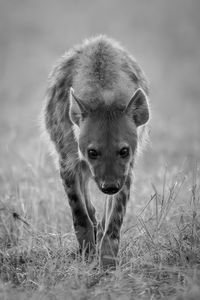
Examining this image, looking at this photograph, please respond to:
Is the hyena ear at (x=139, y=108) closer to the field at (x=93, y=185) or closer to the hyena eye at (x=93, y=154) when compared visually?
the hyena eye at (x=93, y=154)

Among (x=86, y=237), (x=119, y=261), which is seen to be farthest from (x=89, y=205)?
(x=119, y=261)

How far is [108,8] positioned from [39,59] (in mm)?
6177

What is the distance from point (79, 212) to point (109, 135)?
40.1 inches

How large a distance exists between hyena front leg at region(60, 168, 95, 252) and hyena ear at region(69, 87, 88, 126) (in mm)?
723

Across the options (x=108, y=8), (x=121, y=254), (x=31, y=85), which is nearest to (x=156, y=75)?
(x=31, y=85)

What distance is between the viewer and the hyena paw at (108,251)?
17.2ft

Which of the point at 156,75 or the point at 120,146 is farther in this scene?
the point at 156,75

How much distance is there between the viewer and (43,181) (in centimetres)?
762

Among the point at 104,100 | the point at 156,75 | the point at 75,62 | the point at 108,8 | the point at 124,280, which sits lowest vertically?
the point at 124,280

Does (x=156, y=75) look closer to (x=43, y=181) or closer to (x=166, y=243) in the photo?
(x=43, y=181)

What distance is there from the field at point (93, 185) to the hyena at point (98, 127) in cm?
21

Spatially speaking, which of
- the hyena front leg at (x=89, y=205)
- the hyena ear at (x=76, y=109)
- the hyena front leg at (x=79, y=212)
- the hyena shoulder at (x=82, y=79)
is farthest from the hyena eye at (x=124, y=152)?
the hyena front leg at (x=89, y=205)

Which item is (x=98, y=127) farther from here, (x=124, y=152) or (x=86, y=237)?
(x=86, y=237)

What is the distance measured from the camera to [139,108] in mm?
5301
